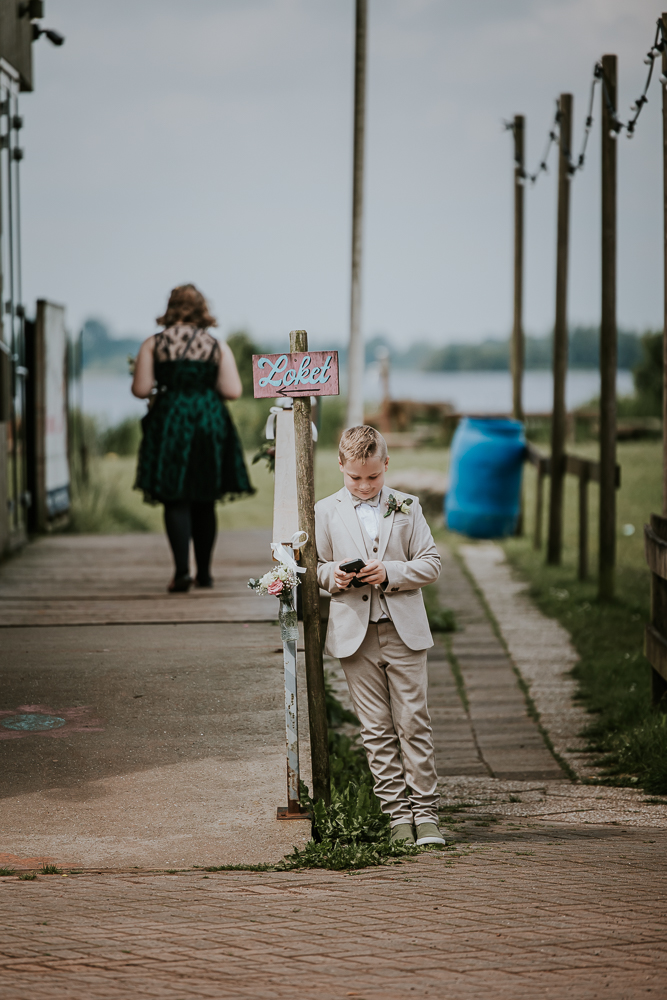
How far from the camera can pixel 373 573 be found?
4.39m

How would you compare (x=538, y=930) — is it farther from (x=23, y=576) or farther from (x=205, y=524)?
(x=23, y=576)

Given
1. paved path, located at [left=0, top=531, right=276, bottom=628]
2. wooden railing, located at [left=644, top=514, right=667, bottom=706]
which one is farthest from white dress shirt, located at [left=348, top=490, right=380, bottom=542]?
paved path, located at [left=0, top=531, right=276, bottom=628]

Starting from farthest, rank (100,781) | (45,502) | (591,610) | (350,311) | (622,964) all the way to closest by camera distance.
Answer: (350,311) → (45,502) → (591,610) → (100,781) → (622,964)

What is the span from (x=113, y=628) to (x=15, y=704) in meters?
1.30

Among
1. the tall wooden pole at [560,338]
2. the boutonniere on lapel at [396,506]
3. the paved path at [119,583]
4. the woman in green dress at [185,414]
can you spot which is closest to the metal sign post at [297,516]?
the boutonniere on lapel at [396,506]

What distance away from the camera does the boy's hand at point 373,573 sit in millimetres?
4371

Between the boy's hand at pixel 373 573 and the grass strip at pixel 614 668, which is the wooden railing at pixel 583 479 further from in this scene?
the boy's hand at pixel 373 573

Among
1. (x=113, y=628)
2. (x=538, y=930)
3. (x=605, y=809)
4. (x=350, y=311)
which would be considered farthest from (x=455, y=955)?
(x=350, y=311)

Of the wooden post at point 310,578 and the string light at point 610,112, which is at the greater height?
the string light at point 610,112

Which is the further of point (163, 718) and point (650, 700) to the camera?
point (650, 700)

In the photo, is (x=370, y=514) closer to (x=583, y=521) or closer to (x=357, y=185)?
(x=583, y=521)

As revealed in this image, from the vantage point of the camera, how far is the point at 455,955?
3291 mm

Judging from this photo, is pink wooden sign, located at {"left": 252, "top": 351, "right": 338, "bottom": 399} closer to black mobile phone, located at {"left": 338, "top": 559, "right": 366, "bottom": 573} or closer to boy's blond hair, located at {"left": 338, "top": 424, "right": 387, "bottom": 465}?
boy's blond hair, located at {"left": 338, "top": 424, "right": 387, "bottom": 465}

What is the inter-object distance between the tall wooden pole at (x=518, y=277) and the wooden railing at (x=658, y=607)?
852 cm
